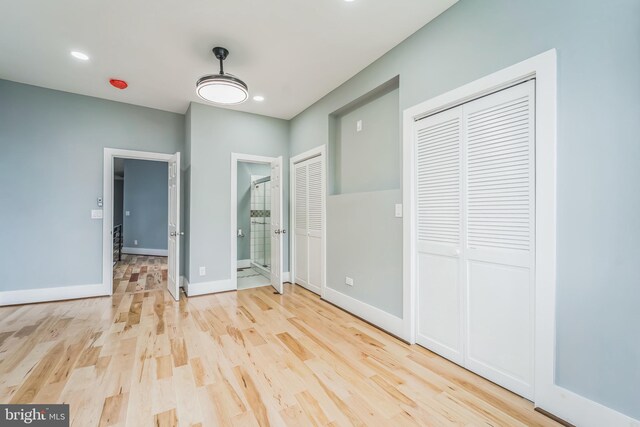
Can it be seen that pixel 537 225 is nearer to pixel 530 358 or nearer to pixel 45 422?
pixel 530 358

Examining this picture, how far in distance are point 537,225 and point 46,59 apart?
15.5ft

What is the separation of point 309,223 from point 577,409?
10.5 ft

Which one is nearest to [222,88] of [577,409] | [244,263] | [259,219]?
[577,409]

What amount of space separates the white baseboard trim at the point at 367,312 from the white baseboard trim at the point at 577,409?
43.4 inches

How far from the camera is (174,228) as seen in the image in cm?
394

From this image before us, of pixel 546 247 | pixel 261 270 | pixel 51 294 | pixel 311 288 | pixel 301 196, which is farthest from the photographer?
pixel 261 270

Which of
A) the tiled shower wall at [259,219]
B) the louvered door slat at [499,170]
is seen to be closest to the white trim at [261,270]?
the tiled shower wall at [259,219]

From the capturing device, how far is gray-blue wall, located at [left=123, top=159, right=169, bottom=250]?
753 centimetres

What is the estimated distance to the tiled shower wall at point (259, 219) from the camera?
231 inches

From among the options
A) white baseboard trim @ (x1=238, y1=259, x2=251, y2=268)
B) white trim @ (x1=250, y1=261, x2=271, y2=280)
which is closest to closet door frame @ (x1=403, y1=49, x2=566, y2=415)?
white trim @ (x1=250, y1=261, x2=271, y2=280)

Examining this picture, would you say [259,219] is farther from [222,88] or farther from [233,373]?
[233,373]

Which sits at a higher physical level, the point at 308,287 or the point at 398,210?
the point at 398,210

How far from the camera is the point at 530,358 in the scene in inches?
66.5

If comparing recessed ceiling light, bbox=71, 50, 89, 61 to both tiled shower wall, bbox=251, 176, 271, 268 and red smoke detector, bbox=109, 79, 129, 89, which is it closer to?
red smoke detector, bbox=109, 79, 129, 89
